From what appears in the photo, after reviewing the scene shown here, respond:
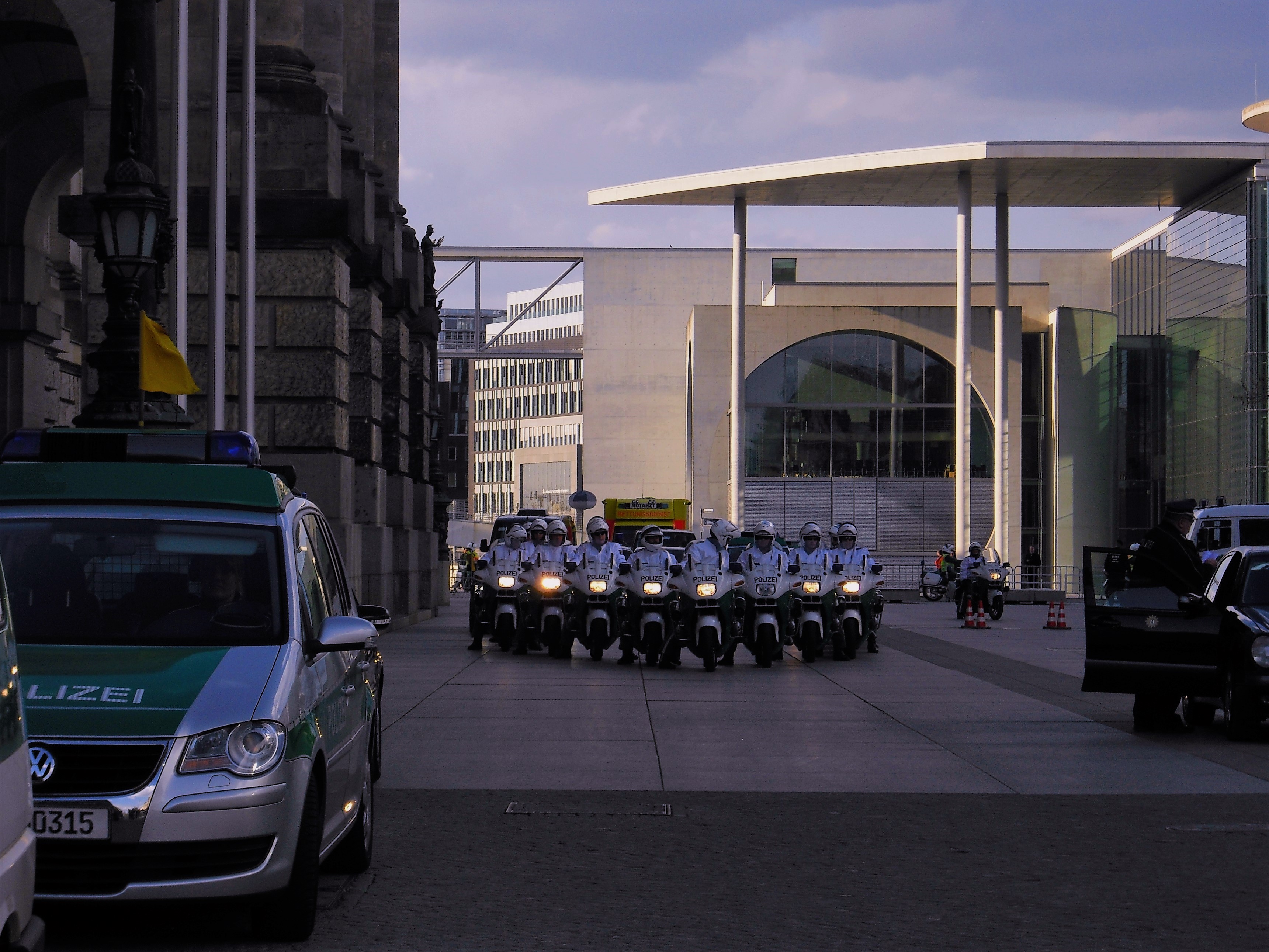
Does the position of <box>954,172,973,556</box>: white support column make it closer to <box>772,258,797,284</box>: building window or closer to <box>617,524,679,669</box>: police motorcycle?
<box>772,258,797,284</box>: building window

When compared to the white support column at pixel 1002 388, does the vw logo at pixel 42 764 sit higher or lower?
lower

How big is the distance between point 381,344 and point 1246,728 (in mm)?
20963

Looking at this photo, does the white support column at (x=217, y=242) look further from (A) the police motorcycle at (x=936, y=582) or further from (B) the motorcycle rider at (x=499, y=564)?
(A) the police motorcycle at (x=936, y=582)

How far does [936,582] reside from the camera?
59.8 meters

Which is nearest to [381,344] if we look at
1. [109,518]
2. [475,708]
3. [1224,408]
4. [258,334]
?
[258,334]

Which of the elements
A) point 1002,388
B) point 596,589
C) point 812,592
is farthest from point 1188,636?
point 1002,388

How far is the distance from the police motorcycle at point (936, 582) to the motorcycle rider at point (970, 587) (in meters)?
15.2

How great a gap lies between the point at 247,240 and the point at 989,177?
156 ft

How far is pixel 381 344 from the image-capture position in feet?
110

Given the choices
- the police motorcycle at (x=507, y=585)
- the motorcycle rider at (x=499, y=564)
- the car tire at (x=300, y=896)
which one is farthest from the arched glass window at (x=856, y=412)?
the car tire at (x=300, y=896)

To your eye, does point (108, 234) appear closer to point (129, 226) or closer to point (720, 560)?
point (129, 226)

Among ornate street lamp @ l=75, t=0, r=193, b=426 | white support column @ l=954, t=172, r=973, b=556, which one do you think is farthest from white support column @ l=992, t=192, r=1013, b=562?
ornate street lamp @ l=75, t=0, r=193, b=426

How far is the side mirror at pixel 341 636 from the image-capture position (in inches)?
294

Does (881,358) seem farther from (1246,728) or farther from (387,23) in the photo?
(1246,728)
